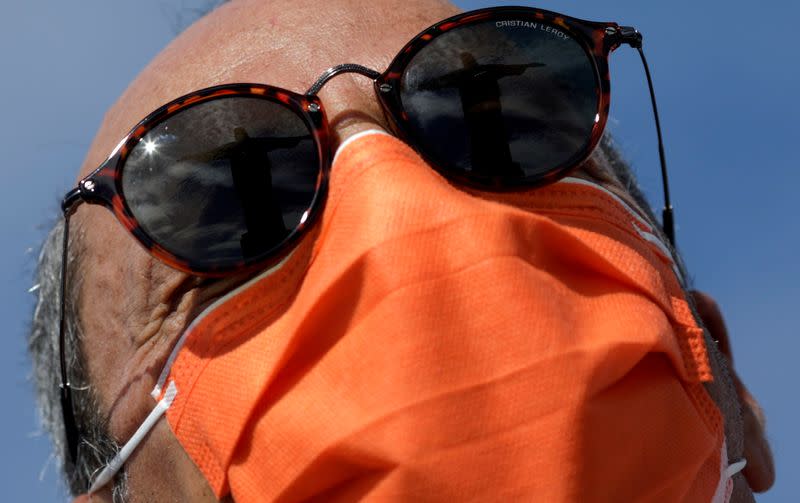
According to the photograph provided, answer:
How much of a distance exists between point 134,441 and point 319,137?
2.41ft

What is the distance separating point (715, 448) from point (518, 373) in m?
0.47

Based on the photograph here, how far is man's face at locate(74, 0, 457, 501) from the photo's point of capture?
1909mm

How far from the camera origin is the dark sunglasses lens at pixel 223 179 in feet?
5.84

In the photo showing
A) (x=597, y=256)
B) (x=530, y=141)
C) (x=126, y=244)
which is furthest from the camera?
(x=126, y=244)

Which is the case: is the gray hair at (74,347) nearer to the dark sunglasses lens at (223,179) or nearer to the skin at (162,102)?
the skin at (162,102)

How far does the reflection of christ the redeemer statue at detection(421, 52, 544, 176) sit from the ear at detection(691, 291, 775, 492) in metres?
0.97

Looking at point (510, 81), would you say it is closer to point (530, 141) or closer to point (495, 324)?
point (530, 141)

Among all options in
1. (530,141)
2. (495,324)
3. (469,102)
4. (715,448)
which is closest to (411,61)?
(469,102)

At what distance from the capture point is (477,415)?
1525 millimetres

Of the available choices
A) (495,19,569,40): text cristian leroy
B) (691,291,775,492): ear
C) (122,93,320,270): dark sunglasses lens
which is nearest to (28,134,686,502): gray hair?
(691,291,775,492): ear

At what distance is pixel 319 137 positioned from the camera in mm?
1814

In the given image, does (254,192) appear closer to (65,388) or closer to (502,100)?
(502,100)

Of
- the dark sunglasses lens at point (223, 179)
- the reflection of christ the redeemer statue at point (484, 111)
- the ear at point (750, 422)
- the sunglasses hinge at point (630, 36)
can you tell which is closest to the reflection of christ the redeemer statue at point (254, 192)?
the dark sunglasses lens at point (223, 179)

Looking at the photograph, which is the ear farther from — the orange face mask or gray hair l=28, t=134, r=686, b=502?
the orange face mask
